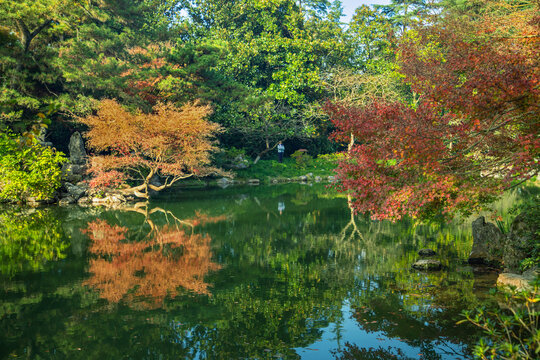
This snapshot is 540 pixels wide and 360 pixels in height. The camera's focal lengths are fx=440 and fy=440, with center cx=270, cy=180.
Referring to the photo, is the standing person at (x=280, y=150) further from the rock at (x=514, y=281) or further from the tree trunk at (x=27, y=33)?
the rock at (x=514, y=281)

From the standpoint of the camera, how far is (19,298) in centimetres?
683

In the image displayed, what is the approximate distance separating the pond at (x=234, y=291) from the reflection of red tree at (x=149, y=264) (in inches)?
1.3

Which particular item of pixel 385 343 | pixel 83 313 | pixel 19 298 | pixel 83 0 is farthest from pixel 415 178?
pixel 83 0

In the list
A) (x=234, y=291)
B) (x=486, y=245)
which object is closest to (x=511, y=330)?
(x=234, y=291)

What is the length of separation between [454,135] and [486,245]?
10.7ft

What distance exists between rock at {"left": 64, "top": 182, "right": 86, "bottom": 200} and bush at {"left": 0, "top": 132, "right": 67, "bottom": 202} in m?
0.86

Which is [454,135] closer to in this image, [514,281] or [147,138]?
[514,281]

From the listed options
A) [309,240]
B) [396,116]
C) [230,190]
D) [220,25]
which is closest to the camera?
[396,116]

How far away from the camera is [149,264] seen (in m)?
8.79

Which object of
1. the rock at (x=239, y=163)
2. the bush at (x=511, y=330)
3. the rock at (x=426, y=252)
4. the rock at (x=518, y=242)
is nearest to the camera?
the bush at (x=511, y=330)

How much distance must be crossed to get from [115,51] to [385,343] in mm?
23662

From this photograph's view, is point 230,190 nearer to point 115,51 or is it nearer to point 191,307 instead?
point 115,51

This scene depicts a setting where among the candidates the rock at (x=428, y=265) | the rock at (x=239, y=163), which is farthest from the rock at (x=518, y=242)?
the rock at (x=239, y=163)

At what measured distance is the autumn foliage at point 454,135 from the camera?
18.4 ft
